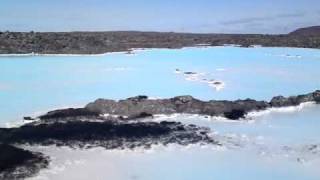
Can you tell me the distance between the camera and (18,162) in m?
9.73

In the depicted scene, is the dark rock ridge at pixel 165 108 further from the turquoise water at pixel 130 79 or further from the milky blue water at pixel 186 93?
the turquoise water at pixel 130 79

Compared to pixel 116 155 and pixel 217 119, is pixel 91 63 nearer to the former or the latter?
pixel 217 119

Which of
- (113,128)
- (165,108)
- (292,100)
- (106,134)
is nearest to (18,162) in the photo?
(106,134)

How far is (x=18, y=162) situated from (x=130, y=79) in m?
14.7

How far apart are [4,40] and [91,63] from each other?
14229 millimetres

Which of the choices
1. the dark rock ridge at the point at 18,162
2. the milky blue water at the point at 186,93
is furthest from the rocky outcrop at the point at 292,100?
the dark rock ridge at the point at 18,162

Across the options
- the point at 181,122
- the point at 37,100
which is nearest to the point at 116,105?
the point at 181,122

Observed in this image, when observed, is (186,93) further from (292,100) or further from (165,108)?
(292,100)

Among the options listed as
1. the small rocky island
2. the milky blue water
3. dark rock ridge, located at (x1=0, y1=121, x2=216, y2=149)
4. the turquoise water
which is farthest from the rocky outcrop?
dark rock ridge, located at (x1=0, y1=121, x2=216, y2=149)

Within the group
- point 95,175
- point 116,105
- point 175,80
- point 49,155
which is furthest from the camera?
point 175,80

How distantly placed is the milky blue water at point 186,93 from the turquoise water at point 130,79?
43 millimetres

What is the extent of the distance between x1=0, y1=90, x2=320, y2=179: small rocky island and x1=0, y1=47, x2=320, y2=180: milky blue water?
513mm

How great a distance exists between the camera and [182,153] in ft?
36.2

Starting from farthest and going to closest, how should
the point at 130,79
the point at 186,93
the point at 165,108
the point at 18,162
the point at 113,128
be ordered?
the point at 130,79, the point at 186,93, the point at 165,108, the point at 113,128, the point at 18,162
